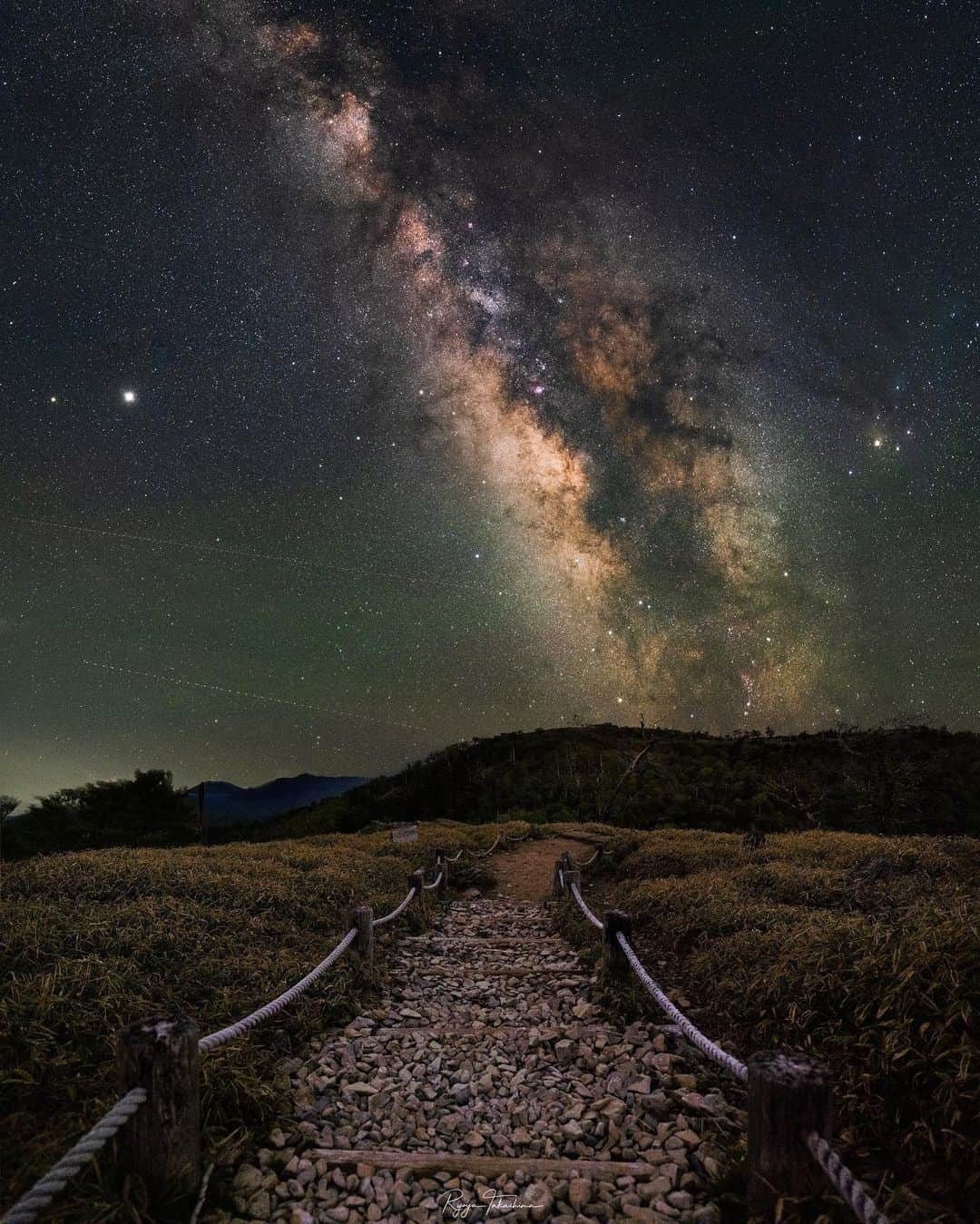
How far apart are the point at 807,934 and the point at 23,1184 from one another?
668cm

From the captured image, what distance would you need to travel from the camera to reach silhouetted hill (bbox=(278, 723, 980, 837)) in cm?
3588

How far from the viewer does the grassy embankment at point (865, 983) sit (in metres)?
3.75

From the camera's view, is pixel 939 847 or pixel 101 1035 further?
pixel 939 847

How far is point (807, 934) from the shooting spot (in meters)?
6.74

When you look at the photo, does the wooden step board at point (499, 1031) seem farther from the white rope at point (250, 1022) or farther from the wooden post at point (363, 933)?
the wooden post at point (363, 933)

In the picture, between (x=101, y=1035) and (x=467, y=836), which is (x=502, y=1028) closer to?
(x=101, y=1035)

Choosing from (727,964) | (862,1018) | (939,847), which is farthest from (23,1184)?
(939,847)

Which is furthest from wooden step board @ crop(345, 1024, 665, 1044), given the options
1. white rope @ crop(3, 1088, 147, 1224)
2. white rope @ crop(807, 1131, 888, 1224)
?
white rope @ crop(3, 1088, 147, 1224)

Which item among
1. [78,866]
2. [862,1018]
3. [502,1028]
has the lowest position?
[502,1028]

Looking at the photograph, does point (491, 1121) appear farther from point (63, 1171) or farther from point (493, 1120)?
point (63, 1171)

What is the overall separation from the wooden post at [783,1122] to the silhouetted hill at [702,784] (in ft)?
99.2

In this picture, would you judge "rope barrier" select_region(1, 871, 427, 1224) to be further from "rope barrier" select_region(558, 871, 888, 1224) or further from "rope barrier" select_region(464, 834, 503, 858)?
"rope barrier" select_region(464, 834, 503, 858)

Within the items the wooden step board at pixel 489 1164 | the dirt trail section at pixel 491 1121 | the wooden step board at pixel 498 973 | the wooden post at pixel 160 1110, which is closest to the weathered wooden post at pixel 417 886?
the wooden step board at pixel 498 973

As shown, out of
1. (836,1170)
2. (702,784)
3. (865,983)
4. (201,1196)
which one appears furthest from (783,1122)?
(702,784)
